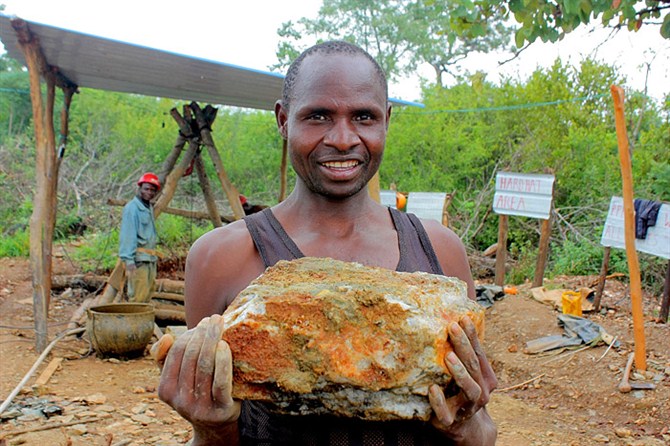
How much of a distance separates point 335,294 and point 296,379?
183mm

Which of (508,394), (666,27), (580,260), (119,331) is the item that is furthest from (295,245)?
(580,260)

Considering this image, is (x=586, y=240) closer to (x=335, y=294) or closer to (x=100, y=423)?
(x=100, y=423)

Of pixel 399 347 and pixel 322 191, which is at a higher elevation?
pixel 322 191

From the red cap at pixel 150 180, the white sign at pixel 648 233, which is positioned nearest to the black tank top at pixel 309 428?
the white sign at pixel 648 233

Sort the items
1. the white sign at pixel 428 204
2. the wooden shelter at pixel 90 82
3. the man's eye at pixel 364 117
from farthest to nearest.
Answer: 1. the white sign at pixel 428 204
2. the wooden shelter at pixel 90 82
3. the man's eye at pixel 364 117

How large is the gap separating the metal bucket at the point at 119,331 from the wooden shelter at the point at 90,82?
505 mm

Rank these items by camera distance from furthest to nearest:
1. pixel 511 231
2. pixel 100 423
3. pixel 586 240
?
pixel 511 231, pixel 586 240, pixel 100 423

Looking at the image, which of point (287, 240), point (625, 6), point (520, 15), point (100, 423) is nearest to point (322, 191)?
point (287, 240)

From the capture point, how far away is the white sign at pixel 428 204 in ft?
29.8

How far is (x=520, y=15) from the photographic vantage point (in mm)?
3561

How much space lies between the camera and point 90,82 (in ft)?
24.2

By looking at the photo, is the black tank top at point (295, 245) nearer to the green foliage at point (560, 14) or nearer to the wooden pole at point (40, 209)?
the green foliage at point (560, 14)

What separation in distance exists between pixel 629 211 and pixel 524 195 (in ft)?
9.04

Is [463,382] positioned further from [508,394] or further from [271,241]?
[508,394]
